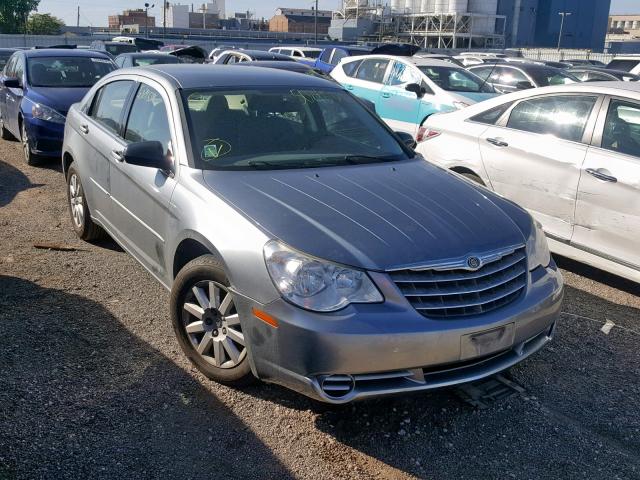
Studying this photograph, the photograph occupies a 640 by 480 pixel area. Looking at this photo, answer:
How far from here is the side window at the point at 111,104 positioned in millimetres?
5105

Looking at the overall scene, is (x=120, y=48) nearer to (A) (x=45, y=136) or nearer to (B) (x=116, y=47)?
(B) (x=116, y=47)

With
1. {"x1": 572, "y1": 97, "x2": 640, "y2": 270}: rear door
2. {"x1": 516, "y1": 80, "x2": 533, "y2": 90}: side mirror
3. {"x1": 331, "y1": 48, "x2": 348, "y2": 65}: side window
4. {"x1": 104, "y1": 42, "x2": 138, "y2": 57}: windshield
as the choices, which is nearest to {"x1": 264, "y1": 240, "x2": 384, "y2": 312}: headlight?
{"x1": 572, "y1": 97, "x2": 640, "y2": 270}: rear door

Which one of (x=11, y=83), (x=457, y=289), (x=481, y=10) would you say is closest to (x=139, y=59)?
(x=11, y=83)

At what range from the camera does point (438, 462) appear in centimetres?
317

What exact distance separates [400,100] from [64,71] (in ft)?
17.8

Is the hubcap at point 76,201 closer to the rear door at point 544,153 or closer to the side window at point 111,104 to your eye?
the side window at point 111,104

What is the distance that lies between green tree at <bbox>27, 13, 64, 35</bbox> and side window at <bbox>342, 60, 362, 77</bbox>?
196 feet

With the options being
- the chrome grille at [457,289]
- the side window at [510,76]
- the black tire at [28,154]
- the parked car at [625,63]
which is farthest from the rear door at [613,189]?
the parked car at [625,63]

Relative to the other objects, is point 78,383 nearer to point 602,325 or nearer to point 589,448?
point 589,448

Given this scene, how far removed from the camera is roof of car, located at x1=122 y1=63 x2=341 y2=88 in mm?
4559

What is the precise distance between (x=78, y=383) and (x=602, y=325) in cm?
348

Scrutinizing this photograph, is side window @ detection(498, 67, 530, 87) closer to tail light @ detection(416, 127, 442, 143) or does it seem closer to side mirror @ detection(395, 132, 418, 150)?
tail light @ detection(416, 127, 442, 143)

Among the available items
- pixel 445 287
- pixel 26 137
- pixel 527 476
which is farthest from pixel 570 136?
pixel 26 137

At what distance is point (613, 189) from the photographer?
514 cm
